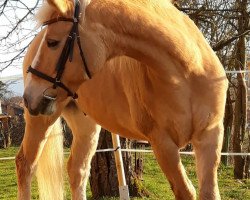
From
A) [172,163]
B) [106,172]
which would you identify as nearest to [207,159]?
[172,163]

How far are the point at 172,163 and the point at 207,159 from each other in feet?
0.72

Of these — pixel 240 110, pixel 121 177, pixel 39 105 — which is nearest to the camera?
pixel 39 105

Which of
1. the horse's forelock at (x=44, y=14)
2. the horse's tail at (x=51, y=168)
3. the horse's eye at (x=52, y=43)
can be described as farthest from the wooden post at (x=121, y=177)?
the horse's eye at (x=52, y=43)

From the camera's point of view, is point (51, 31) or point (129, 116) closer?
point (51, 31)

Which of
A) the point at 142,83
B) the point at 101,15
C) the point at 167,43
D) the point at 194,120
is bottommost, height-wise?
the point at 194,120

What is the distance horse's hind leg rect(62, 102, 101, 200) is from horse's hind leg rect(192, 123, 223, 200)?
1860 mm

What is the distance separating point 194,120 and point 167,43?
1.66ft

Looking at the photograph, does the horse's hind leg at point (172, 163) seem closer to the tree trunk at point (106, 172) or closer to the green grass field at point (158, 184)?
the tree trunk at point (106, 172)

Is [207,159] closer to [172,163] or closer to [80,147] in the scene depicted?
[172,163]

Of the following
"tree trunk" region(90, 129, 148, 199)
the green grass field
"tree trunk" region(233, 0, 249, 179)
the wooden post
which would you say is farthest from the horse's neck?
"tree trunk" region(233, 0, 249, 179)

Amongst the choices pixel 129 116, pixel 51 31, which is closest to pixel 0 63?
pixel 129 116

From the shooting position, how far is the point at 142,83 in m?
2.81

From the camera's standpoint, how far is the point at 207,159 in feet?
8.86

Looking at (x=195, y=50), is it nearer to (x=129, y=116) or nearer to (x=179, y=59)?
(x=179, y=59)
